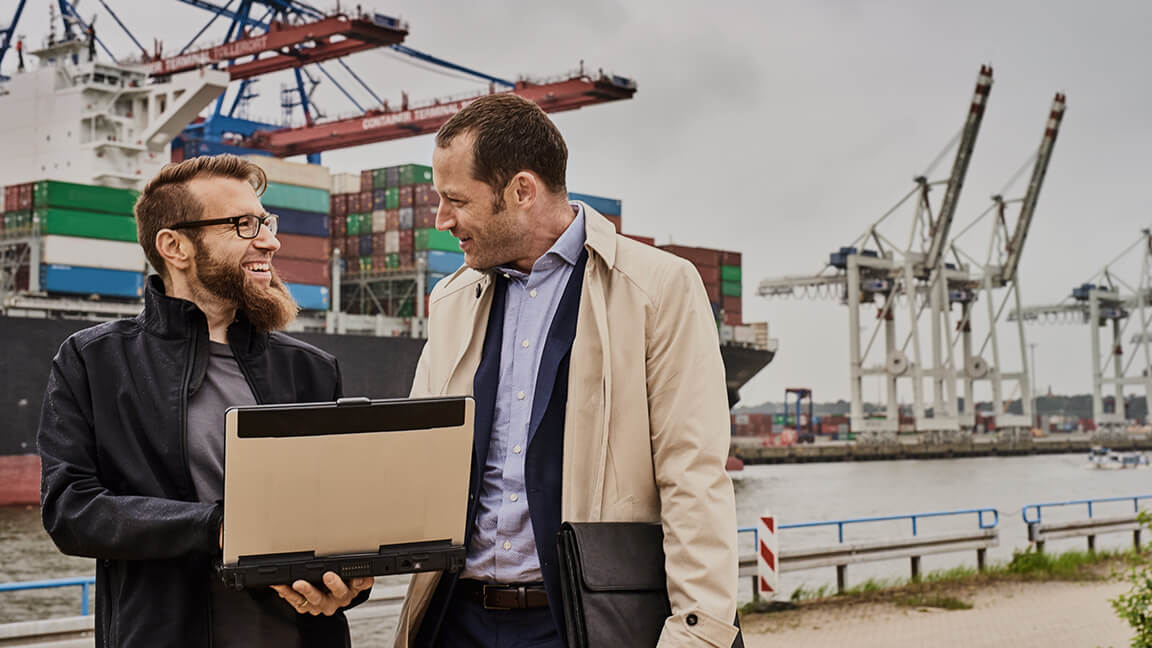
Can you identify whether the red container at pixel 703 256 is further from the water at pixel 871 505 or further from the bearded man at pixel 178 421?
the bearded man at pixel 178 421

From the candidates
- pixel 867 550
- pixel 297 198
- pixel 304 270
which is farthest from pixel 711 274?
pixel 867 550

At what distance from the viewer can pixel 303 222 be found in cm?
2873

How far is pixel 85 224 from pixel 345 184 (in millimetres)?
9555

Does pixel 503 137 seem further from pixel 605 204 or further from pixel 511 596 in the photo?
pixel 605 204

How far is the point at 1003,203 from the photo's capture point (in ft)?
207

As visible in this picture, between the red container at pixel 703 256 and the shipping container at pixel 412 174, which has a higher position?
the shipping container at pixel 412 174

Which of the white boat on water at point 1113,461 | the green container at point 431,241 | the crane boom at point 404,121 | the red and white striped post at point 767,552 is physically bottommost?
the white boat on water at point 1113,461

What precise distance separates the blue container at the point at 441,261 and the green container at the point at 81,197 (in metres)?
7.66

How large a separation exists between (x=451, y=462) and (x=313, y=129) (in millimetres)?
31977

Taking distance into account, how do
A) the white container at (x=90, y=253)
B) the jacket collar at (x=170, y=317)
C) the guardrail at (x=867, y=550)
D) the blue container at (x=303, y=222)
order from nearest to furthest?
the jacket collar at (x=170, y=317)
the guardrail at (x=867, y=550)
the white container at (x=90, y=253)
the blue container at (x=303, y=222)

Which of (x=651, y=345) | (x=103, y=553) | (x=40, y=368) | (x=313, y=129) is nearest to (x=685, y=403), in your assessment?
(x=651, y=345)

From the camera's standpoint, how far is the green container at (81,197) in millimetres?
24016

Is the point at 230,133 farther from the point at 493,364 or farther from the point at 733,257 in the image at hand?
the point at 493,364

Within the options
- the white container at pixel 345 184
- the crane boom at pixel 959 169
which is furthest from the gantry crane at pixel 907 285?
the white container at pixel 345 184
